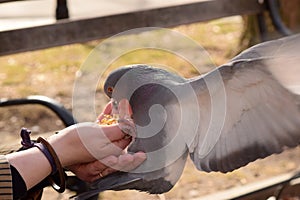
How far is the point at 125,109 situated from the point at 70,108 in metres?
2.65

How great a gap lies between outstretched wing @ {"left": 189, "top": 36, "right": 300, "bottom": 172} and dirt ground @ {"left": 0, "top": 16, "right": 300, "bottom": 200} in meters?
0.22

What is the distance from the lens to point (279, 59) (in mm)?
1640

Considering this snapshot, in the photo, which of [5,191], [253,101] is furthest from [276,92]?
[5,191]

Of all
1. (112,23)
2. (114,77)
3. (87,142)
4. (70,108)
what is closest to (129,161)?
(87,142)

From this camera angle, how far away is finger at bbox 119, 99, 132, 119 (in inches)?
66.2

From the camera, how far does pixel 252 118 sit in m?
1.73

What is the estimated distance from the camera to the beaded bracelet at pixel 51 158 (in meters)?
1.63

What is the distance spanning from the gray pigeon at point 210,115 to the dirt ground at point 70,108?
152mm

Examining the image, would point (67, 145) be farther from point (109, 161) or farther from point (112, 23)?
point (112, 23)

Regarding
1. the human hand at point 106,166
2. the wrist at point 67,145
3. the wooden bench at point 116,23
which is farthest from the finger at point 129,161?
the wooden bench at point 116,23

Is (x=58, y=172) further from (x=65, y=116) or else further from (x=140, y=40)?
(x=140, y=40)

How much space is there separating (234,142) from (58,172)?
1.59 feet

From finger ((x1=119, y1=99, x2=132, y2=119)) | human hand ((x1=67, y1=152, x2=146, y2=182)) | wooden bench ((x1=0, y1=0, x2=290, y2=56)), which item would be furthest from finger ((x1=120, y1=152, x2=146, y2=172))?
wooden bench ((x1=0, y1=0, x2=290, y2=56))

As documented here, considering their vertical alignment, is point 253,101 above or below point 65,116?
above
